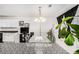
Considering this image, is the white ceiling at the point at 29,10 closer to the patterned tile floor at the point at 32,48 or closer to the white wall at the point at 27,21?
the white wall at the point at 27,21

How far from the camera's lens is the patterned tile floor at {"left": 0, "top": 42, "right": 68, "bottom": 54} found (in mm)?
1935

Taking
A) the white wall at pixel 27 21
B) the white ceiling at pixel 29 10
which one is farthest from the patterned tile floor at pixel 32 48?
the white ceiling at pixel 29 10

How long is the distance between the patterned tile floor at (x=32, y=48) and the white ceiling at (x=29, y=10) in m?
0.48

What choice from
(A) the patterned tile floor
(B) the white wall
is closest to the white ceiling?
(B) the white wall

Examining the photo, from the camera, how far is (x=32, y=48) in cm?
199

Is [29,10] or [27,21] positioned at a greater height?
[29,10]

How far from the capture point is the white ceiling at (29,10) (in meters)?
1.85

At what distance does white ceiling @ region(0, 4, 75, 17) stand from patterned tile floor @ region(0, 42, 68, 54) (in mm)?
479

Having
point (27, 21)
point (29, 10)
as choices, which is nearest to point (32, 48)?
point (27, 21)

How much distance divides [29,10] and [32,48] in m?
0.62

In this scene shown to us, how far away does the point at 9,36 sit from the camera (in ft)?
6.28

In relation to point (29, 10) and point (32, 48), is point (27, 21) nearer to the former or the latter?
point (29, 10)
